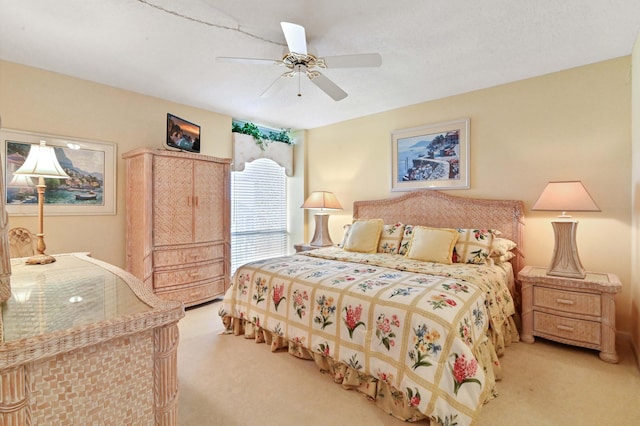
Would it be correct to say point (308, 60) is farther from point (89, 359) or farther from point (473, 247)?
point (473, 247)

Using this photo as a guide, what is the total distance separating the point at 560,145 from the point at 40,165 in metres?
4.48

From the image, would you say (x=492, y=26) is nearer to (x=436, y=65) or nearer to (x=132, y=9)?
(x=436, y=65)

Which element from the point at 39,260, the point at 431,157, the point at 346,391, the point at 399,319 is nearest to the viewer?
the point at 399,319

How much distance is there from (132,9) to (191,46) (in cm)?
51

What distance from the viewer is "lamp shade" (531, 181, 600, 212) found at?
2510 millimetres

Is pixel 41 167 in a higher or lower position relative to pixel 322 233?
higher

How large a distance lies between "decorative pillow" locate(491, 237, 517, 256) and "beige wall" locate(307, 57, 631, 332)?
1.06 feet

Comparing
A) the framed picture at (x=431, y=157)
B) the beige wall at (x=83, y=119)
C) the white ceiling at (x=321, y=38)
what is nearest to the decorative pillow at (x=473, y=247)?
the framed picture at (x=431, y=157)

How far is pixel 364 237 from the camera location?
3592 mm

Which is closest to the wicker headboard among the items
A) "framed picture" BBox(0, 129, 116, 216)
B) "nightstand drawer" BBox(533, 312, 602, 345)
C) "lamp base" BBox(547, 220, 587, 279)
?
"lamp base" BBox(547, 220, 587, 279)

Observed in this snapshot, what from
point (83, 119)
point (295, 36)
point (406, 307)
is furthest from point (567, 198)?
point (83, 119)

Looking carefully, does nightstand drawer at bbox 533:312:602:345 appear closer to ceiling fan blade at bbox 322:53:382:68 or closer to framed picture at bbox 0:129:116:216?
ceiling fan blade at bbox 322:53:382:68

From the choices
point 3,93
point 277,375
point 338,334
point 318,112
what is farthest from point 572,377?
point 3,93

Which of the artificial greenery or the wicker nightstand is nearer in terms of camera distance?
the wicker nightstand
